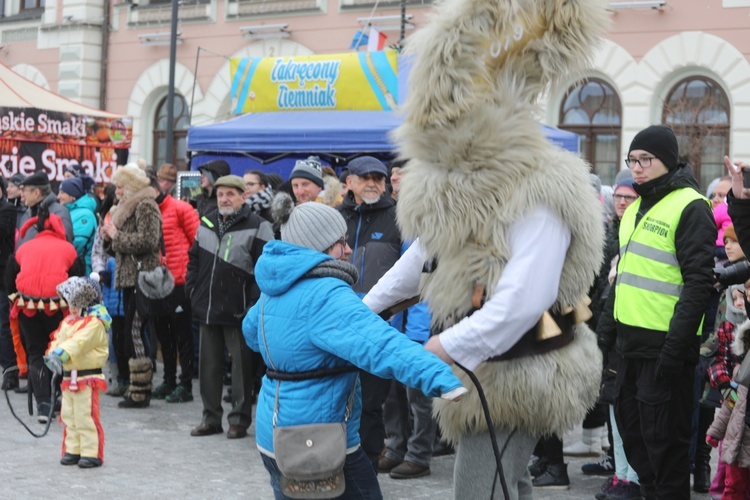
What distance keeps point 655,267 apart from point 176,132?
764 inches

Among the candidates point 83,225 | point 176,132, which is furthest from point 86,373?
point 176,132

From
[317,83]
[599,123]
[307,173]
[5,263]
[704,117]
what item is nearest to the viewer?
[307,173]

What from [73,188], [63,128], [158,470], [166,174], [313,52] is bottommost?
[158,470]

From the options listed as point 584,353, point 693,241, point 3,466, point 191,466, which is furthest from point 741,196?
point 3,466

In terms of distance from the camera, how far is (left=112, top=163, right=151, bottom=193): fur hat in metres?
9.10

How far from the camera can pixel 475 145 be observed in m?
3.46

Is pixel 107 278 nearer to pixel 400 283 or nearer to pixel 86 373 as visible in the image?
pixel 86 373

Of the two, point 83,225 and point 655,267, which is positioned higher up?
point 83,225

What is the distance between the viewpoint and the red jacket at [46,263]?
871cm

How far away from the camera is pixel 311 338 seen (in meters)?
3.71

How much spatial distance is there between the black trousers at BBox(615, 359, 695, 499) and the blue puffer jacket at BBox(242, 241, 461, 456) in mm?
1645

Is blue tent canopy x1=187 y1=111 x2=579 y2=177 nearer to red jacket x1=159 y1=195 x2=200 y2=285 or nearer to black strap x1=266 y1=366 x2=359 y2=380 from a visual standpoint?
red jacket x1=159 y1=195 x2=200 y2=285

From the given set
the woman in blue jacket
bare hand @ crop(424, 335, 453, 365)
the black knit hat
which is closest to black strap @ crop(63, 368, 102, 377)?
the black knit hat

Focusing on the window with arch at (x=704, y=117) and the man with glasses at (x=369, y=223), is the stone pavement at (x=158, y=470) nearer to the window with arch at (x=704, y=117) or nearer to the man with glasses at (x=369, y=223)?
the man with glasses at (x=369, y=223)
